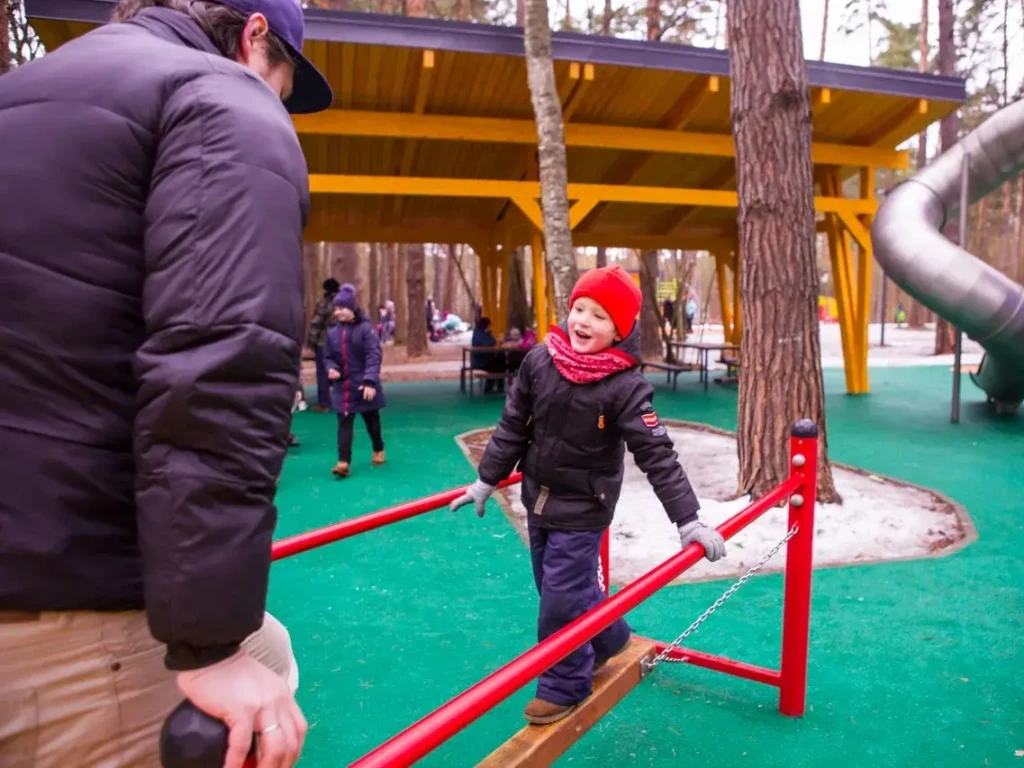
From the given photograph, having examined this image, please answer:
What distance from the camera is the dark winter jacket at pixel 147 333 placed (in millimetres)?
872

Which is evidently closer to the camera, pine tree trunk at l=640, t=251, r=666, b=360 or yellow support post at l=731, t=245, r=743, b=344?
yellow support post at l=731, t=245, r=743, b=344

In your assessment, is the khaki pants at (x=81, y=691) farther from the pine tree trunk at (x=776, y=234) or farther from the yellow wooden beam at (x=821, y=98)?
the yellow wooden beam at (x=821, y=98)

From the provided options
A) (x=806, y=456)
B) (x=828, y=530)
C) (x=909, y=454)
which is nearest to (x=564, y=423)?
(x=806, y=456)

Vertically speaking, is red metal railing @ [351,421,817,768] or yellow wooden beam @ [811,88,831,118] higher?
yellow wooden beam @ [811,88,831,118]

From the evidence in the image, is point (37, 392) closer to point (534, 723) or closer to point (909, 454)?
point (534, 723)

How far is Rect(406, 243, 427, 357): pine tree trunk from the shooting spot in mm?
17391

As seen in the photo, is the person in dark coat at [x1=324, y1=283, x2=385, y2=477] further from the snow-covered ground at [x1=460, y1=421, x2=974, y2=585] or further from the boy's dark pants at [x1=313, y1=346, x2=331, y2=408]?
the boy's dark pants at [x1=313, y1=346, x2=331, y2=408]

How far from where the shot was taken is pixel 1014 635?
355 centimetres

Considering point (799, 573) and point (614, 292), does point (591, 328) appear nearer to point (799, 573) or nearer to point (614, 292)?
point (614, 292)

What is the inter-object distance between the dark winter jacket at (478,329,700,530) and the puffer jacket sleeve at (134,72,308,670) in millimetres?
1685

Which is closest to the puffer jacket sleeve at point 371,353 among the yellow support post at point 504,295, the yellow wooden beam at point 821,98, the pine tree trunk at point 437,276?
the yellow wooden beam at point 821,98

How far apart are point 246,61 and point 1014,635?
391cm

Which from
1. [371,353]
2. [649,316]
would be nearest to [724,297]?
[649,316]

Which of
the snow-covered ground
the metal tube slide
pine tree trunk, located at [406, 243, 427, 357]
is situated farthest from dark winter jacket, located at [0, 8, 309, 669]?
pine tree trunk, located at [406, 243, 427, 357]
